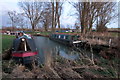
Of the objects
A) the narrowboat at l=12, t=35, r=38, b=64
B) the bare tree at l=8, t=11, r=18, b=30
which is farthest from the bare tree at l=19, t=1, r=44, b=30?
the narrowboat at l=12, t=35, r=38, b=64

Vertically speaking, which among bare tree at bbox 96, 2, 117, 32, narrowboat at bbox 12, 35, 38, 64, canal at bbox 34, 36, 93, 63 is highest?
bare tree at bbox 96, 2, 117, 32

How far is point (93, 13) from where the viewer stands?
10195 mm

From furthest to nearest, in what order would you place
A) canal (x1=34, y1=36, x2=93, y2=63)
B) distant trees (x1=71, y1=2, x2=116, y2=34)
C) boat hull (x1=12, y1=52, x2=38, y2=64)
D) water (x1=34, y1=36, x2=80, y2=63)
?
1. distant trees (x1=71, y1=2, x2=116, y2=34)
2. water (x1=34, y1=36, x2=80, y2=63)
3. canal (x1=34, y1=36, x2=93, y2=63)
4. boat hull (x1=12, y1=52, x2=38, y2=64)

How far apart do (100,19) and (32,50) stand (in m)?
7.47

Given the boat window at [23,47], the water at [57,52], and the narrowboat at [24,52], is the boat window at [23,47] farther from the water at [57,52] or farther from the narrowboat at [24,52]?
the water at [57,52]

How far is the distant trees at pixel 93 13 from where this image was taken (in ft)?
32.6

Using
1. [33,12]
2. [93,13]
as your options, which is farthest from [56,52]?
[33,12]

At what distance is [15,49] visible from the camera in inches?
243

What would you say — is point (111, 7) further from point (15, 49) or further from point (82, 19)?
point (15, 49)

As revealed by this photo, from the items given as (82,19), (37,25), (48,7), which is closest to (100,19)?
(82,19)

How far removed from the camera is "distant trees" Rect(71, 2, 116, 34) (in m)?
9.95

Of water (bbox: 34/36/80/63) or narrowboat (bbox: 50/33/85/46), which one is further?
narrowboat (bbox: 50/33/85/46)

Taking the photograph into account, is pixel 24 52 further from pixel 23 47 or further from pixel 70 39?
pixel 70 39

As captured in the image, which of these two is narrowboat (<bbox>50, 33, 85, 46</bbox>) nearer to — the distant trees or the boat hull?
the distant trees
